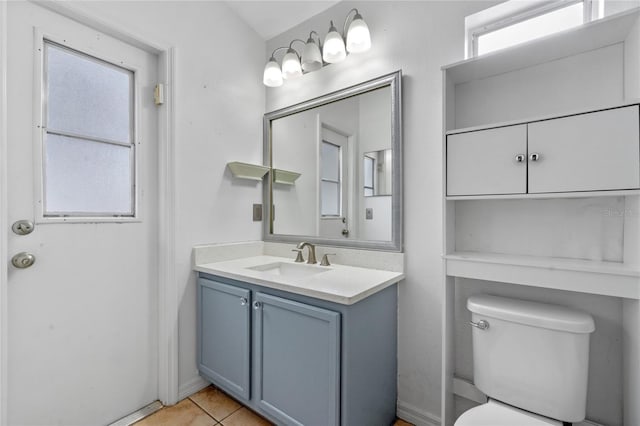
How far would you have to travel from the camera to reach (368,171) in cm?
163

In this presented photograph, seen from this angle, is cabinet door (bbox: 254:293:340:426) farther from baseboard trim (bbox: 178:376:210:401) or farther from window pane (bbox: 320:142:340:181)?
window pane (bbox: 320:142:340:181)

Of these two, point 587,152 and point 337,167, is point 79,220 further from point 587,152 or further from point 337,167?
point 587,152

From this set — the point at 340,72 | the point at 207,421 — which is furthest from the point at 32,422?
the point at 340,72

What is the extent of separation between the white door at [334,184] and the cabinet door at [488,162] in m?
0.65

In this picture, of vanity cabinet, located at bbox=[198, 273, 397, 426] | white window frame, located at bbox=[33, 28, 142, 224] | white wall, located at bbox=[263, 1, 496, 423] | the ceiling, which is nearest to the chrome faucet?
vanity cabinet, located at bbox=[198, 273, 397, 426]

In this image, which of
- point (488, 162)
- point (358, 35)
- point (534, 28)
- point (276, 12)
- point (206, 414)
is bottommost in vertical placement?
point (206, 414)

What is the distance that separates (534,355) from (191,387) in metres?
1.75

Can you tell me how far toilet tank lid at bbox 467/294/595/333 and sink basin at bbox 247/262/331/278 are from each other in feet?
2.56

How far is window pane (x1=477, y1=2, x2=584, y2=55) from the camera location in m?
1.24

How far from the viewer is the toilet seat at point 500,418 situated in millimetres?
992

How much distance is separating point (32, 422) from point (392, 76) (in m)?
2.29

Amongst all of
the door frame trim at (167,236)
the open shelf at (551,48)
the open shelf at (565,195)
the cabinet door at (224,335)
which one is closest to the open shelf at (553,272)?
the open shelf at (565,195)

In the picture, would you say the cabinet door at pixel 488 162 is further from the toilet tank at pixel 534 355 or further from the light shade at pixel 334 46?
the light shade at pixel 334 46

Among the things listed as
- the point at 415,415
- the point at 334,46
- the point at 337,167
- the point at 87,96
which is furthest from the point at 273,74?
the point at 415,415
